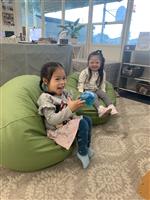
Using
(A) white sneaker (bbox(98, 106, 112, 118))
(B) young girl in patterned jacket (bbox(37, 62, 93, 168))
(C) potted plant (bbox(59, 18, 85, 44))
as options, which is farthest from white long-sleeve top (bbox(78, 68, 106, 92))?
(C) potted plant (bbox(59, 18, 85, 44))

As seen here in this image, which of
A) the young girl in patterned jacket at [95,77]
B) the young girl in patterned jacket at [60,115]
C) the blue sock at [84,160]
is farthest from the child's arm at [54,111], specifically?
the young girl in patterned jacket at [95,77]

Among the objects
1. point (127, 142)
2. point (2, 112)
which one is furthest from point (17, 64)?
point (127, 142)

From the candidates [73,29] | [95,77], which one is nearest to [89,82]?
[95,77]

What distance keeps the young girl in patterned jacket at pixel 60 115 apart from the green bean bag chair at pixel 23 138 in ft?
0.25

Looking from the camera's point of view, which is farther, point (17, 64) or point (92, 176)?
point (17, 64)

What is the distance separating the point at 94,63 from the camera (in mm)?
2363

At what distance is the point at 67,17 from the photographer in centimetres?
→ 482

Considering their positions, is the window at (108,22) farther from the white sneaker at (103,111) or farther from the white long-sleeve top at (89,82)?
the white sneaker at (103,111)

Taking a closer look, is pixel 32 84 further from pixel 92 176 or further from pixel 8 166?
pixel 92 176

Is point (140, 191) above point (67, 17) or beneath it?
beneath

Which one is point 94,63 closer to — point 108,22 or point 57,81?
point 57,81

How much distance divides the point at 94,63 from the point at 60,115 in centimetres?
126

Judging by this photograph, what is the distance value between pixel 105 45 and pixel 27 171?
347cm

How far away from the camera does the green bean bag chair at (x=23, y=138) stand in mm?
1215
